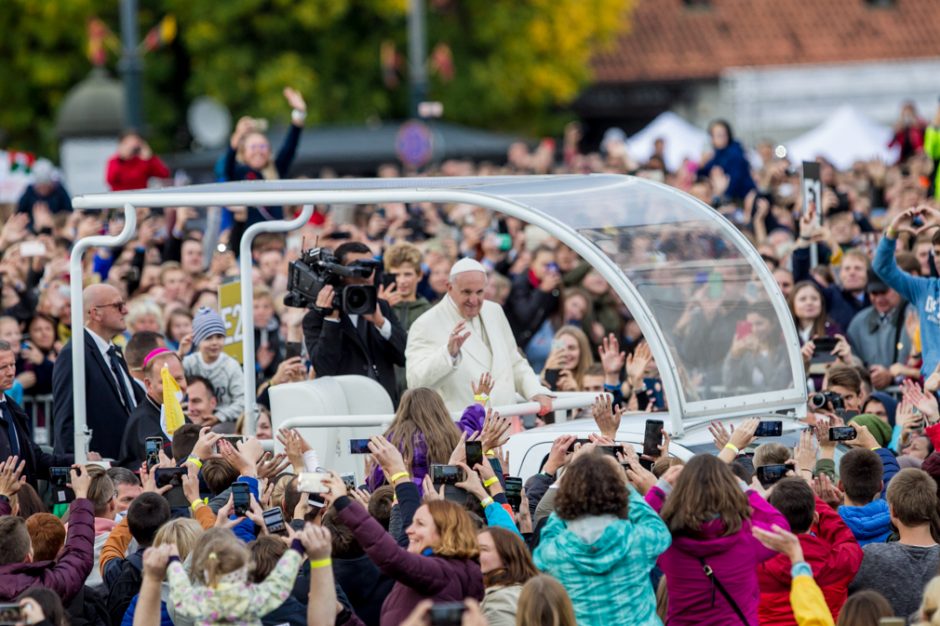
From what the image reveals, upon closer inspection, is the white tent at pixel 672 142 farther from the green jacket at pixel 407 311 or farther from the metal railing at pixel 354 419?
the metal railing at pixel 354 419

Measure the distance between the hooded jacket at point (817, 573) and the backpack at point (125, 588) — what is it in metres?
2.63

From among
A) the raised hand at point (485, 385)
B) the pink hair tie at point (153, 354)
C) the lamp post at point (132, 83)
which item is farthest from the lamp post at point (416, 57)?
the raised hand at point (485, 385)

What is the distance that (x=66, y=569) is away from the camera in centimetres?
777

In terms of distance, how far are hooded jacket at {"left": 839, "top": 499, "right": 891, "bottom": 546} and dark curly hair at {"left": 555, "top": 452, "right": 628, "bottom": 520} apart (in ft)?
5.29

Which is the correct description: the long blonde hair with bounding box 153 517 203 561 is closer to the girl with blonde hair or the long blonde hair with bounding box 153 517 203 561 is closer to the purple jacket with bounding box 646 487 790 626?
the girl with blonde hair

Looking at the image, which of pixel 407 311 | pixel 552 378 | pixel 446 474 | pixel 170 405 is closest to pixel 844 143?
pixel 552 378

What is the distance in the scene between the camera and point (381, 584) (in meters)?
7.82

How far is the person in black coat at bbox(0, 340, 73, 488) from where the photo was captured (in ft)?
33.3

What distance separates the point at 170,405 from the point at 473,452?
292 cm

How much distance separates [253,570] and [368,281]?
4125 millimetres

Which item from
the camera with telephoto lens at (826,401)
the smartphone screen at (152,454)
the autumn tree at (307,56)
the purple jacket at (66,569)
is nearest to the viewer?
the purple jacket at (66,569)

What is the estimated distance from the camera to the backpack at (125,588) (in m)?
8.02

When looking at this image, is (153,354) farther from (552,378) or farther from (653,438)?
(653,438)

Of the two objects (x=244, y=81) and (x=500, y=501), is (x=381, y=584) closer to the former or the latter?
(x=500, y=501)
